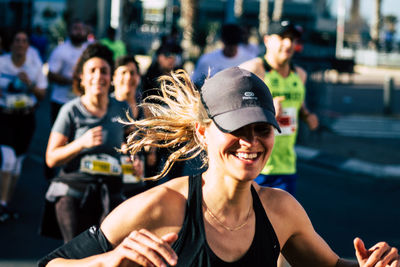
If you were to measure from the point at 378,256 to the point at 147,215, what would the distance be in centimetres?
80

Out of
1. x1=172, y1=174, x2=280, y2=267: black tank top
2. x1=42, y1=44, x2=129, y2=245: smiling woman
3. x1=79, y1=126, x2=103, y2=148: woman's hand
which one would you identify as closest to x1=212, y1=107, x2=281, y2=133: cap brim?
x1=172, y1=174, x2=280, y2=267: black tank top

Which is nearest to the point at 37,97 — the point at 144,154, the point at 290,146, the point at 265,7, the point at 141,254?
the point at 144,154

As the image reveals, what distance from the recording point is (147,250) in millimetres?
2053

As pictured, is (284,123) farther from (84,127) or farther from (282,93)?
(84,127)

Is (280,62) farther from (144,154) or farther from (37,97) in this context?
(37,97)

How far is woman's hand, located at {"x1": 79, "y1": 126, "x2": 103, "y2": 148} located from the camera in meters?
4.43

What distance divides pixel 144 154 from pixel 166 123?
2.47 metres

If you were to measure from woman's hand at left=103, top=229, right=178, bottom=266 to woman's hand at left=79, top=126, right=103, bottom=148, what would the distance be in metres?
2.35

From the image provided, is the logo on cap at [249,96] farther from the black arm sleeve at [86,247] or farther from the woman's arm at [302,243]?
the black arm sleeve at [86,247]

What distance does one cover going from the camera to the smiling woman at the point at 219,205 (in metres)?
2.39

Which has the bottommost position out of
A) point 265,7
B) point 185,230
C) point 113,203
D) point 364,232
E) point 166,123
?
point 364,232

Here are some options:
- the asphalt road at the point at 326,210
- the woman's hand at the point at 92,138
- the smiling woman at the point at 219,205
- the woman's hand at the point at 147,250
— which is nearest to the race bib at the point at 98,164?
the woman's hand at the point at 92,138

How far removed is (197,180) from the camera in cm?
259

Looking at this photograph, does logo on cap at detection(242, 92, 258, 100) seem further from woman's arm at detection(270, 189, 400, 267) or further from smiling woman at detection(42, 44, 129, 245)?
smiling woman at detection(42, 44, 129, 245)
